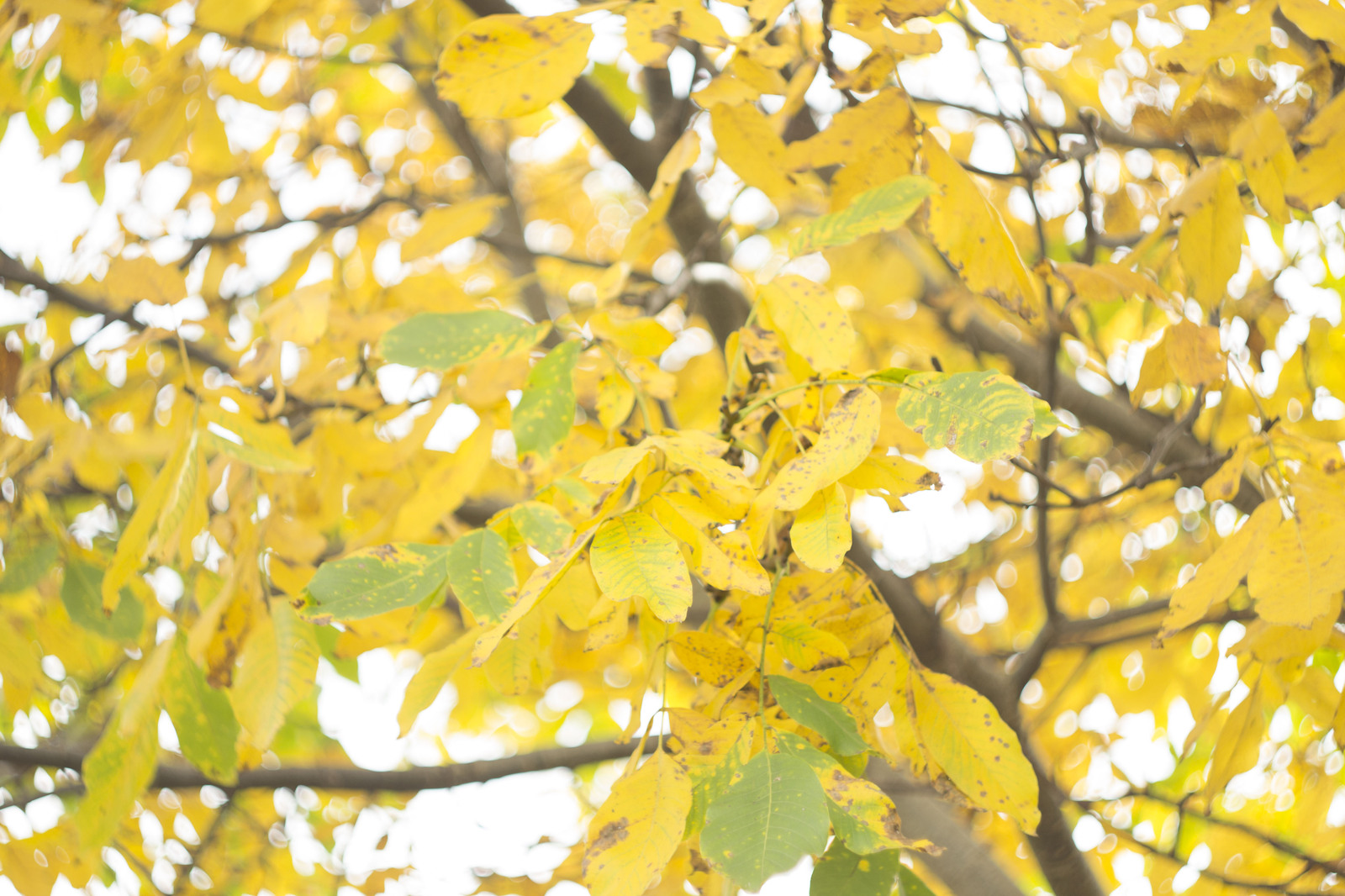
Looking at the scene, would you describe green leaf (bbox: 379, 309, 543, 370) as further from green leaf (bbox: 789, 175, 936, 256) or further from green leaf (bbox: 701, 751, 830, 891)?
green leaf (bbox: 701, 751, 830, 891)

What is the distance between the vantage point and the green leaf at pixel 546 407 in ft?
3.27

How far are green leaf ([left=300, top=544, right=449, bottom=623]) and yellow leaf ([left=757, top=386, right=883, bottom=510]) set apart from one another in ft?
1.06

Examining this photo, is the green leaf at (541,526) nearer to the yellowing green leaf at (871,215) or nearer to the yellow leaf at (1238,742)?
the yellowing green leaf at (871,215)

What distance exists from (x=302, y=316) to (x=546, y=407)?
524 mm

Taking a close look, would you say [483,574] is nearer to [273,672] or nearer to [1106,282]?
[273,672]

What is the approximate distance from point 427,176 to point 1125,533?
3263mm

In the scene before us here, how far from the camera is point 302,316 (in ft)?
4.26

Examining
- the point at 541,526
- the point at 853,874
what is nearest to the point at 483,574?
the point at 541,526

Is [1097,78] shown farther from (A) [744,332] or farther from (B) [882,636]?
(B) [882,636]

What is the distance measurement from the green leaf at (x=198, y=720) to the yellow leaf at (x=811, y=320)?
80 cm

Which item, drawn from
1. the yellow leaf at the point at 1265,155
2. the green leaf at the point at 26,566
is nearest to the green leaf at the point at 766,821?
the yellow leaf at the point at 1265,155

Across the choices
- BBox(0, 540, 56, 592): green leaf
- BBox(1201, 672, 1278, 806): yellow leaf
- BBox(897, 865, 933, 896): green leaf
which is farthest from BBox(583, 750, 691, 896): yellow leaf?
BBox(0, 540, 56, 592): green leaf

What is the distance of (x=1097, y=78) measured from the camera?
2.26 metres

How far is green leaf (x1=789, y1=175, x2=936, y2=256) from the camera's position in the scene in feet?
2.83
